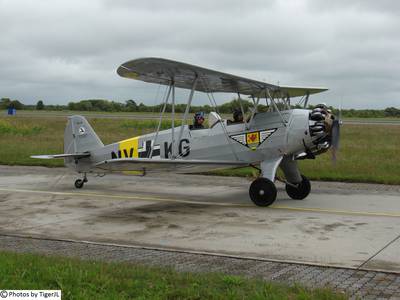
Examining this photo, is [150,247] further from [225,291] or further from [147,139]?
[147,139]

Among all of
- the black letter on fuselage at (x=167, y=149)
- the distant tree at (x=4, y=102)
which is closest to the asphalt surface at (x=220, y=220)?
the black letter on fuselage at (x=167, y=149)

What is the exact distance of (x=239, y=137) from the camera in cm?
1148

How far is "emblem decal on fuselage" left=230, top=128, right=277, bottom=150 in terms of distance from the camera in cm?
1114

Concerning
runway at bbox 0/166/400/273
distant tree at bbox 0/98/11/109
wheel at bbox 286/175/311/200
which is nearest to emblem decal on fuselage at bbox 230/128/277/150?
runway at bbox 0/166/400/273

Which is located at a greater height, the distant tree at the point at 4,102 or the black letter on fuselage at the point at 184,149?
the distant tree at the point at 4,102

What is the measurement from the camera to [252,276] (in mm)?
5719

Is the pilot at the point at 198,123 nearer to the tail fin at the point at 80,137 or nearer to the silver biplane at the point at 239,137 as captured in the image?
the silver biplane at the point at 239,137

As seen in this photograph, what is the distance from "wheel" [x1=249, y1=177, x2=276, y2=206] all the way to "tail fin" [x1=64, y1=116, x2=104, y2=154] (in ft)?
16.9

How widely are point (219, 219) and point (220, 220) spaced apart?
0.34ft

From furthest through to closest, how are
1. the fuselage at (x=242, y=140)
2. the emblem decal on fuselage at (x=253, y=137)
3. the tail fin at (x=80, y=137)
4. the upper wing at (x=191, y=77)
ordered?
the tail fin at (x=80, y=137)
the emblem decal on fuselage at (x=253, y=137)
the fuselage at (x=242, y=140)
the upper wing at (x=191, y=77)

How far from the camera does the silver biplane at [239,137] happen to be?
10500 millimetres

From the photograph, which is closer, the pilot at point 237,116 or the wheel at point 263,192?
the wheel at point 263,192

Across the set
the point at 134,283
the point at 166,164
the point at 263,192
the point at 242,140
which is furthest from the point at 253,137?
the point at 134,283

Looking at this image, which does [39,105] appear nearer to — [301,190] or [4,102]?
[4,102]
